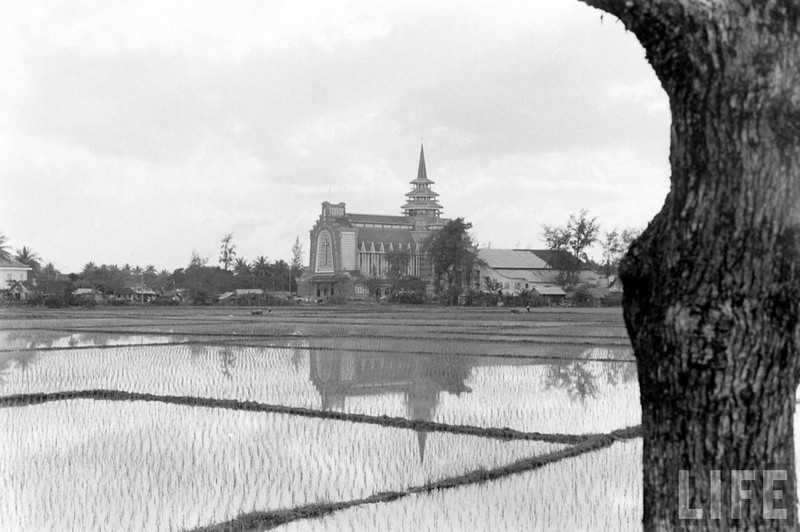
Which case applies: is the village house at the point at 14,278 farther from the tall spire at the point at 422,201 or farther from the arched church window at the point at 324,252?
the tall spire at the point at 422,201

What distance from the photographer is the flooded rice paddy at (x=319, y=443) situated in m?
A: 5.79

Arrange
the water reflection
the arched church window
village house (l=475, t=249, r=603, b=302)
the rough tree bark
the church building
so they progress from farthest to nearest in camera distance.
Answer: the arched church window, the church building, village house (l=475, t=249, r=603, b=302), the water reflection, the rough tree bark

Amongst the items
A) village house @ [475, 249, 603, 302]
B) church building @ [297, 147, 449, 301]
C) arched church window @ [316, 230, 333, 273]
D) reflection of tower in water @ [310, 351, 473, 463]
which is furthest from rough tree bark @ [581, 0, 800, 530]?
arched church window @ [316, 230, 333, 273]

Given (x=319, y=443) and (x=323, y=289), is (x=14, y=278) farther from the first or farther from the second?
(x=319, y=443)

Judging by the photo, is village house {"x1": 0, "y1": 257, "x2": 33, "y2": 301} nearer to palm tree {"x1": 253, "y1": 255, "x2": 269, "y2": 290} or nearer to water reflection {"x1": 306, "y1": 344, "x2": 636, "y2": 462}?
palm tree {"x1": 253, "y1": 255, "x2": 269, "y2": 290}

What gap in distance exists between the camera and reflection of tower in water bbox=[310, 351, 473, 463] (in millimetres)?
11139

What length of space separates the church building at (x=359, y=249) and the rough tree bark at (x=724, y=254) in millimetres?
69878

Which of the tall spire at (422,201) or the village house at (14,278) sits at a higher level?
the tall spire at (422,201)

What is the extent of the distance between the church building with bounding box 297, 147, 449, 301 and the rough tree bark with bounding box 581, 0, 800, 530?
6988cm

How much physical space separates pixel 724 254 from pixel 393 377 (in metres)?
11.7

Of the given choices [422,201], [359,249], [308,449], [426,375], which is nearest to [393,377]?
[426,375]

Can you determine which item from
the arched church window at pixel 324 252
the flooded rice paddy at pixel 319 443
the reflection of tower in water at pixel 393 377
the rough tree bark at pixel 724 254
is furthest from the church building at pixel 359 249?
the rough tree bark at pixel 724 254

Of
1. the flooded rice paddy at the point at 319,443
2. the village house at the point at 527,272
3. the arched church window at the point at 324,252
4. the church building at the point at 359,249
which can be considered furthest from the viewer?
the arched church window at the point at 324,252

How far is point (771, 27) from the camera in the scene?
2400 millimetres
